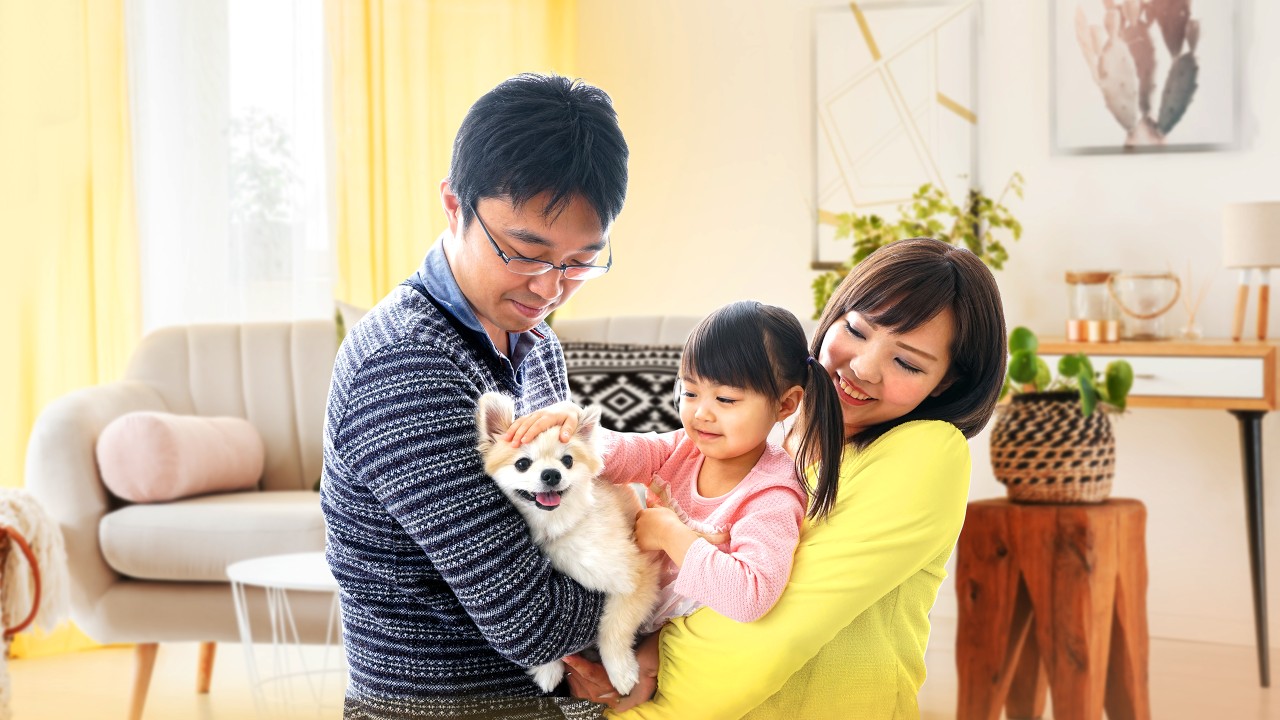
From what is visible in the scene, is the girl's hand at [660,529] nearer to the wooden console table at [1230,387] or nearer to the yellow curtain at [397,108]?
the wooden console table at [1230,387]

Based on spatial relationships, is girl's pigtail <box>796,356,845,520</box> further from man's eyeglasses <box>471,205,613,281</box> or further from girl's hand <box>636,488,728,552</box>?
Answer: man's eyeglasses <box>471,205,613,281</box>

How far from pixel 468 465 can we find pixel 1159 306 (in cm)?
348

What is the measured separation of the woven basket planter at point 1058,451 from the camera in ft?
8.79

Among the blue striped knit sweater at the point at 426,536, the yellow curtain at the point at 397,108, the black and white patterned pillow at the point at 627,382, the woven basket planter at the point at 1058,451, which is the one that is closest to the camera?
the blue striped knit sweater at the point at 426,536

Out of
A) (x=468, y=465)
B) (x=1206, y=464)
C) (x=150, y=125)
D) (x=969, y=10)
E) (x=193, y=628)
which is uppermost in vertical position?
(x=969, y=10)

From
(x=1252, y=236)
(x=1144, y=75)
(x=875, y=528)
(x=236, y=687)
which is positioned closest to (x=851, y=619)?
(x=875, y=528)

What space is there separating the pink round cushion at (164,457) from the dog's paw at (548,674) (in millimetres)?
2236

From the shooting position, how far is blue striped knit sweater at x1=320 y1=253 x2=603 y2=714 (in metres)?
1.15

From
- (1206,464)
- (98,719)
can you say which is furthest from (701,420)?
(1206,464)

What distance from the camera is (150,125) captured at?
13.6ft

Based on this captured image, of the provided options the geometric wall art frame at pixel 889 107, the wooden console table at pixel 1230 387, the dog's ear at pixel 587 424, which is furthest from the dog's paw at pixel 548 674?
the geometric wall art frame at pixel 889 107

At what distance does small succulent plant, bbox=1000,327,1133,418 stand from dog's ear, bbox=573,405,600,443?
1.70 m

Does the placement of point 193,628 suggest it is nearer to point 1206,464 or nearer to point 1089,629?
point 1089,629

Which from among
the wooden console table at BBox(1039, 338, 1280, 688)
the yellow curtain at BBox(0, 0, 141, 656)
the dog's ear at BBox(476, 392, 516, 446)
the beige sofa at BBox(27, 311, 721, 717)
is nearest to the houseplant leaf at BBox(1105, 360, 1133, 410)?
the wooden console table at BBox(1039, 338, 1280, 688)
